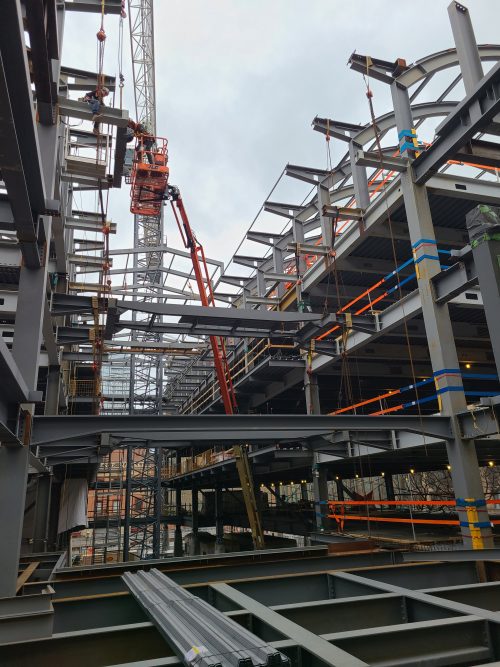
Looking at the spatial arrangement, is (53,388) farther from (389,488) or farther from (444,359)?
(389,488)

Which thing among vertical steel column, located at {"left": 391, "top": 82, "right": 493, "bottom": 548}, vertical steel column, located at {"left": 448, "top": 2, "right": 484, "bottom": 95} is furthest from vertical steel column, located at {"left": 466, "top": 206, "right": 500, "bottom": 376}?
vertical steel column, located at {"left": 448, "top": 2, "right": 484, "bottom": 95}

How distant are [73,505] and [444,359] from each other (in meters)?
15.8

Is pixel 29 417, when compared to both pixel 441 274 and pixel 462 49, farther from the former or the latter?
pixel 462 49

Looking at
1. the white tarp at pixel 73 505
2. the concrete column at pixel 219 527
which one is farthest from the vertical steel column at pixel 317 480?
the concrete column at pixel 219 527

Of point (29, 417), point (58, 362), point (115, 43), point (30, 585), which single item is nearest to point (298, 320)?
point (58, 362)

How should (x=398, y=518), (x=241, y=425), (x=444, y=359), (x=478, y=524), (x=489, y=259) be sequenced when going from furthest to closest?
1. (x=398, y=518)
2. (x=444, y=359)
3. (x=241, y=425)
4. (x=478, y=524)
5. (x=489, y=259)

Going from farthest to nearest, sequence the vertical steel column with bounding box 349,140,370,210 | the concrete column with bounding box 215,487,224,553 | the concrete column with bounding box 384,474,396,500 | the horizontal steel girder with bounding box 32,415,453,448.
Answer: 1. the concrete column with bounding box 384,474,396,500
2. the concrete column with bounding box 215,487,224,553
3. the vertical steel column with bounding box 349,140,370,210
4. the horizontal steel girder with bounding box 32,415,453,448

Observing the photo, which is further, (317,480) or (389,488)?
(389,488)

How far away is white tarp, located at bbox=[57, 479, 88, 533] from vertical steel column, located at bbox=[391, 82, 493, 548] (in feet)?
47.2

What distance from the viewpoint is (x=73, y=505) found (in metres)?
20.1

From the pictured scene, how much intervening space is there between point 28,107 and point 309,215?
15764 millimetres

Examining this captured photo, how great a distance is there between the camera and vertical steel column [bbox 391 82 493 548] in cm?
1125

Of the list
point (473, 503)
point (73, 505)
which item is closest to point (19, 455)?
point (473, 503)

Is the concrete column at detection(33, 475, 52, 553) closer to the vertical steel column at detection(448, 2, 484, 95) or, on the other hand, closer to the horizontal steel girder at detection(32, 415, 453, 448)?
the horizontal steel girder at detection(32, 415, 453, 448)
